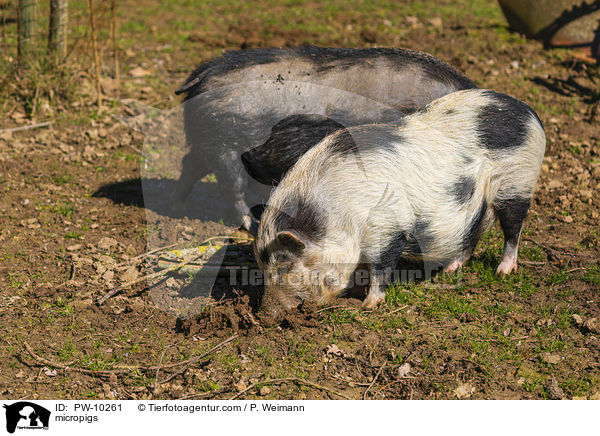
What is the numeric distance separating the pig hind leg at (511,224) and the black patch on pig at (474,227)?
15cm

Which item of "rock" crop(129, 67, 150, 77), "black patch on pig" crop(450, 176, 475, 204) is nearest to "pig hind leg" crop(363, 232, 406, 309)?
"black patch on pig" crop(450, 176, 475, 204)

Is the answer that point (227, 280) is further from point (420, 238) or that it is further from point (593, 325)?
point (593, 325)

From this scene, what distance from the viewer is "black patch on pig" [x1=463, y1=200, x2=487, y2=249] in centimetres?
476

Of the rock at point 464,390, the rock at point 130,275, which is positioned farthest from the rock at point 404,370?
the rock at point 130,275

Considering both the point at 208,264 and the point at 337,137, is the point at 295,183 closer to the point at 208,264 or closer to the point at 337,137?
the point at 337,137

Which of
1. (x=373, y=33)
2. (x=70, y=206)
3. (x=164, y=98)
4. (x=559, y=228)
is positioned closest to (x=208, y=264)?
(x=70, y=206)

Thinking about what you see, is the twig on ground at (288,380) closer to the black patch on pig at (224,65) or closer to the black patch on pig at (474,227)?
the black patch on pig at (474,227)

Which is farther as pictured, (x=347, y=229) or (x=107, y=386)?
(x=347, y=229)

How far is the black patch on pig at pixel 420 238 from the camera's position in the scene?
14.8 ft

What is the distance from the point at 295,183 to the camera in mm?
4309

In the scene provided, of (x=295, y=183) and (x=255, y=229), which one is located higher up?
(x=295, y=183)

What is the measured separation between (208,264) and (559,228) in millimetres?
3157

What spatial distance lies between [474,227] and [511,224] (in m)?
0.32

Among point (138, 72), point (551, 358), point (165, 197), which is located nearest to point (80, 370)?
point (165, 197)
